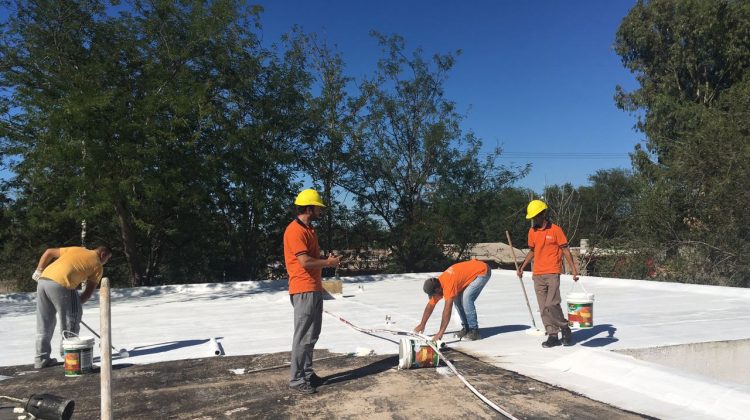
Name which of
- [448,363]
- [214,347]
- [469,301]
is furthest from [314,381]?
[469,301]

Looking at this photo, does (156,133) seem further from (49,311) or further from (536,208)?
(536,208)

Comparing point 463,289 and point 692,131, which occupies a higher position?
point 692,131

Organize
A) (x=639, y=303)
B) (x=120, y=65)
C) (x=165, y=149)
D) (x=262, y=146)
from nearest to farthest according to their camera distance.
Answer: (x=639, y=303) < (x=165, y=149) < (x=120, y=65) < (x=262, y=146)

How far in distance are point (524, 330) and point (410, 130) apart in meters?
13.5

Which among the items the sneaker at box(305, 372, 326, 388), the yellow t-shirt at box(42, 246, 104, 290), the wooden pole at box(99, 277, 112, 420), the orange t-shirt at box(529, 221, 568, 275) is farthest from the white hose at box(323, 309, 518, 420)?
the yellow t-shirt at box(42, 246, 104, 290)

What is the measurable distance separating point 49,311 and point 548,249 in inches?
197

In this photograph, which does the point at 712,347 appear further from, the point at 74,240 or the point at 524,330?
the point at 74,240

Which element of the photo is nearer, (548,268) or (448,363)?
(448,363)

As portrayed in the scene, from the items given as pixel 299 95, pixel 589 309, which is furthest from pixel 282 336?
pixel 299 95

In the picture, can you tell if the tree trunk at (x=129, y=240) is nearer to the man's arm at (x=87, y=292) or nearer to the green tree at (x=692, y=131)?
the man's arm at (x=87, y=292)

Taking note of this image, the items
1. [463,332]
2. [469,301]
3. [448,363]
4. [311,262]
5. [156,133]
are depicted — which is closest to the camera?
[311,262]

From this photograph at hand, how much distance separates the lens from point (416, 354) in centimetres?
487

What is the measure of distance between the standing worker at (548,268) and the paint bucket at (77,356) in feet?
14.1

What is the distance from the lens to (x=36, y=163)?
11.7 m
